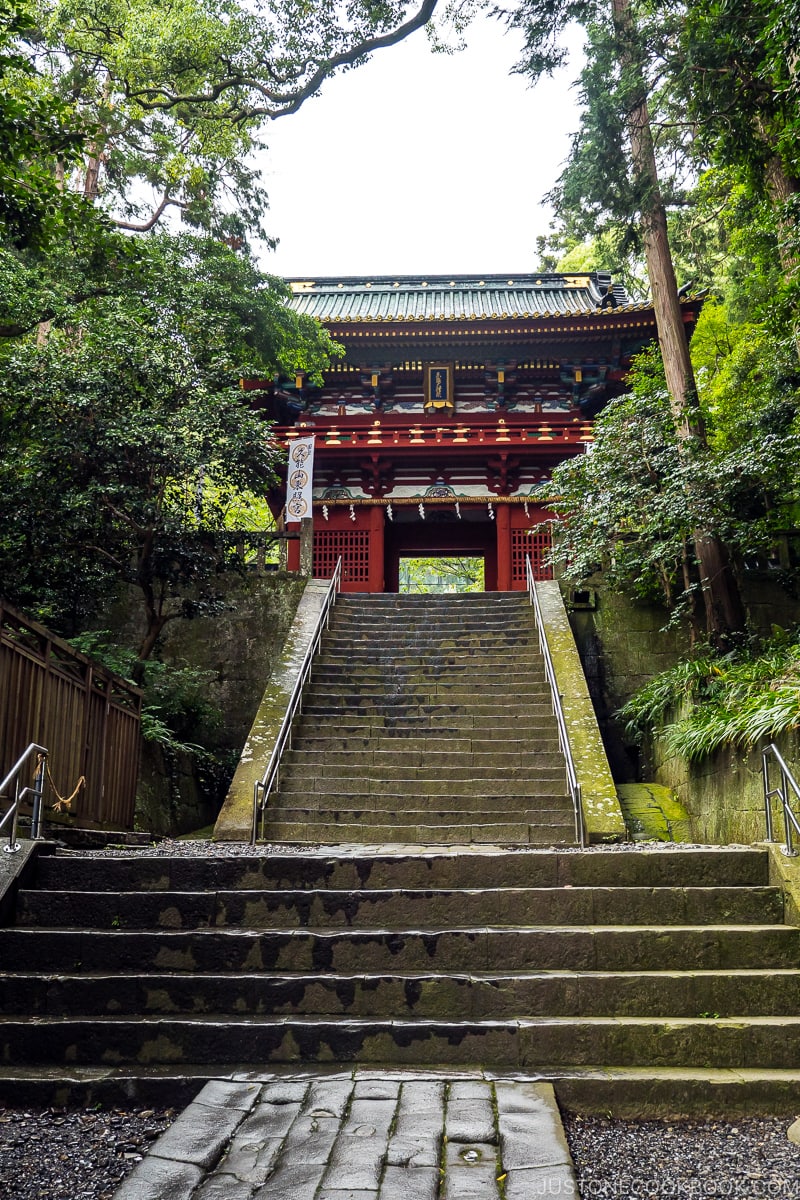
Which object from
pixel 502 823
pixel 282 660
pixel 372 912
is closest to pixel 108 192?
pixel 282 660

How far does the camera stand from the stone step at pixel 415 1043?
382cm

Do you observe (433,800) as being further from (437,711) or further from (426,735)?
(437,711)

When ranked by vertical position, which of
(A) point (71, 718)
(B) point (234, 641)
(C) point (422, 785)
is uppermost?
(B) point (234, 641)

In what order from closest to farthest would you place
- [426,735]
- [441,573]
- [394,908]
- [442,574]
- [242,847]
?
1. [394,908]
2. [242,847]
3. [426,735]
4. [441,573]
5. [442,574]

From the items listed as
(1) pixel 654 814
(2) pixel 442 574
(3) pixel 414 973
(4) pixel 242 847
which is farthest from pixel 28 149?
(2) pixel 442 574

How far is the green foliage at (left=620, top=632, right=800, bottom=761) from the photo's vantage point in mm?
6668

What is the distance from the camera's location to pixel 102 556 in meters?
10.1

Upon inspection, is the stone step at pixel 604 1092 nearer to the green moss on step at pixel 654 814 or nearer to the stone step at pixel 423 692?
the green moss on step at pixel 654 814

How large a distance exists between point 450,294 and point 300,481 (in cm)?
982

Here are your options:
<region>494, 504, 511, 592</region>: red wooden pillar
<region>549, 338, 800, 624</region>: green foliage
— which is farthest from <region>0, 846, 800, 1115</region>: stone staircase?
<region>494, 504, 511, 592</region>: red wooden pillar

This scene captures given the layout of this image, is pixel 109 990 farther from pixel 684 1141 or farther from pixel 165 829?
pixel 165 829

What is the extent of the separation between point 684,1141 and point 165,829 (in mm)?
6606

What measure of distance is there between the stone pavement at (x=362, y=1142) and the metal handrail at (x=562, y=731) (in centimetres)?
336

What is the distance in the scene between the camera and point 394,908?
182 inches
